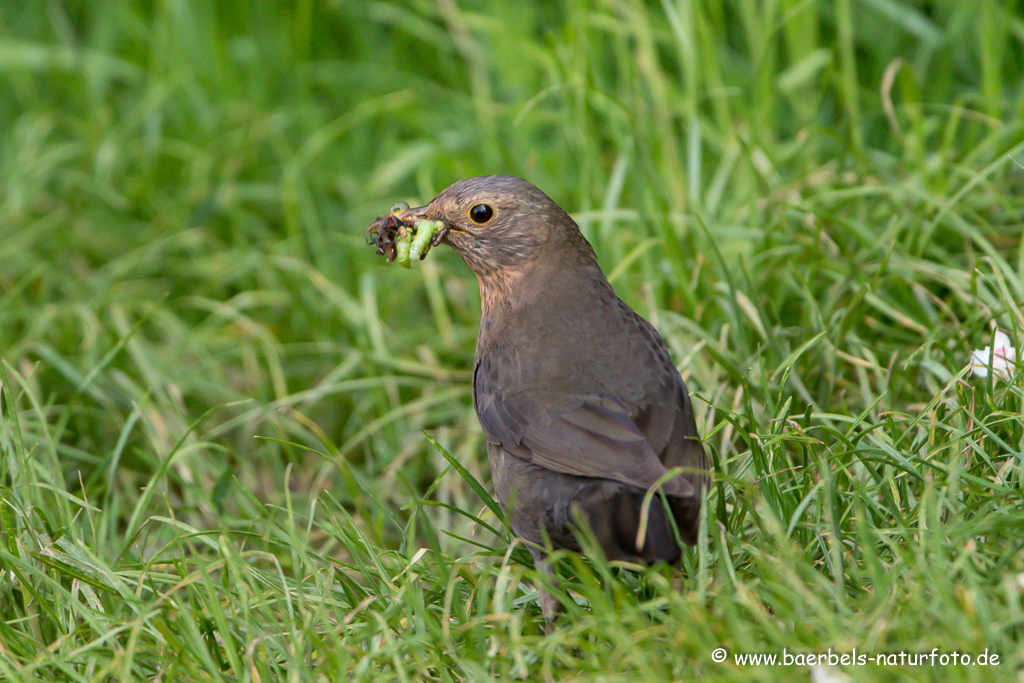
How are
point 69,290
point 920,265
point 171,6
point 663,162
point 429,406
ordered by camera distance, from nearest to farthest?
point 920,265 < point 429,406 < point 663,162 < point 69,290 < point 171,6

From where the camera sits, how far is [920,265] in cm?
315

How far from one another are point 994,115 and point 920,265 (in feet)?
3.66

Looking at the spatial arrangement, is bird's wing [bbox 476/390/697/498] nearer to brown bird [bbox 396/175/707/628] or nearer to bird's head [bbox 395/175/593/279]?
brown bird [bbox 396/175/707/628]

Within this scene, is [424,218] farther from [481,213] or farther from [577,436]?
[577,436]

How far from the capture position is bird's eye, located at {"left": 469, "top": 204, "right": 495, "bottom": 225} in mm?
2871

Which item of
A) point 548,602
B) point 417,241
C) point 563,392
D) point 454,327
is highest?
point 417,241

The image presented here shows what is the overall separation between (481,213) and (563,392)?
672 mm

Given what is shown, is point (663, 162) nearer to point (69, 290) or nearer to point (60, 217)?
point (69, 290)

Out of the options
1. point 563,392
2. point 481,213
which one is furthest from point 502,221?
point 563,392

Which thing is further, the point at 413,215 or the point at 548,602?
the point at 413,215

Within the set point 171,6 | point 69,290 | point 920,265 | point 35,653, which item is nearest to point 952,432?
point 920,265

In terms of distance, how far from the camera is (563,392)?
2541 millimetres

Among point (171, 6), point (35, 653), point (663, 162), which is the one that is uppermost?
point (171, 6)

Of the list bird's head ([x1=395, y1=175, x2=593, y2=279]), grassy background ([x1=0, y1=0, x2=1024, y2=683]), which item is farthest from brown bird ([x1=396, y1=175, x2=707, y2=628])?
grassy background ([x1=0, y1=0, x2=1024, y2=683])
